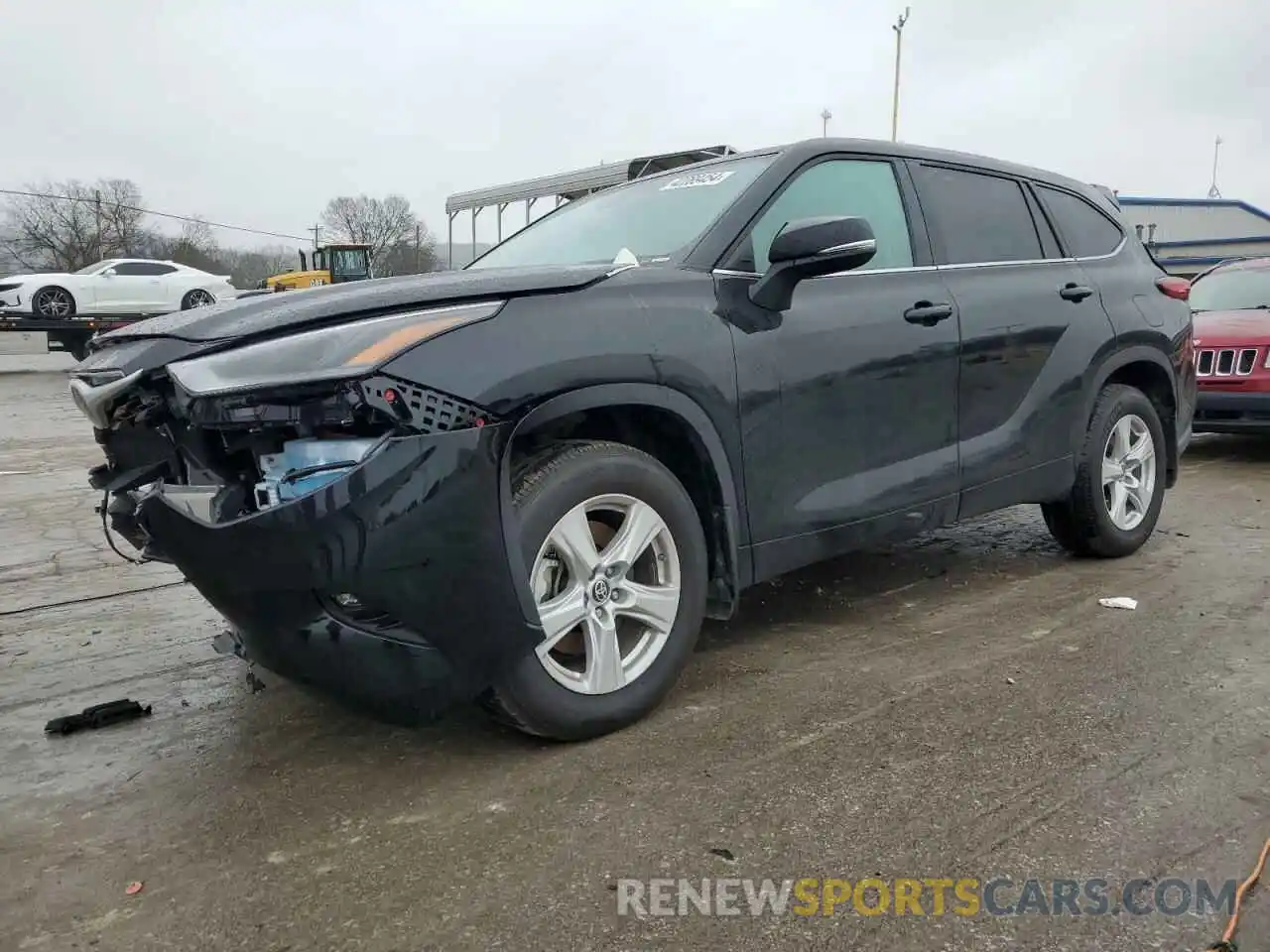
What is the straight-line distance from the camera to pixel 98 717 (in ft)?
9.95

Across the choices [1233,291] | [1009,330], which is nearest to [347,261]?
[1233,291]

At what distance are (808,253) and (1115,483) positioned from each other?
252cm

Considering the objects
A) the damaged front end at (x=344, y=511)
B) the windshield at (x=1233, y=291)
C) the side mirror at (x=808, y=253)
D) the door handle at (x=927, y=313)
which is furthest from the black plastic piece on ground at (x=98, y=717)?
the windshield at (x=1233, y=291)

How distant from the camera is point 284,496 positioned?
2320 millimetres

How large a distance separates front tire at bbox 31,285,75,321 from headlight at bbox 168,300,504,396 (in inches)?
852

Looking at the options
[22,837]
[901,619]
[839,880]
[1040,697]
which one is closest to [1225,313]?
[901,619]

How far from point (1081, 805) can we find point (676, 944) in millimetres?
1138

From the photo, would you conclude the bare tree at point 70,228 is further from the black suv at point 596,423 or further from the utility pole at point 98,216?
the black suv at point 596,423

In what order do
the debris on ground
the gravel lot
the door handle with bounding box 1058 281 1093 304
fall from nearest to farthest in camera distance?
the gravel lot
the debris on ground
the door handle with bounding box 1058 281 1093 304

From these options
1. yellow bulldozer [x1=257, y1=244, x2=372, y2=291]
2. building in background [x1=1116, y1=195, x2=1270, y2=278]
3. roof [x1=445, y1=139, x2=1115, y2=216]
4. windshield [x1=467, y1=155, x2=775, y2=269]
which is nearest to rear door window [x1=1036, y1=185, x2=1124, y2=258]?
roof [x1=445, y1=139, x2=1115, y2=216]

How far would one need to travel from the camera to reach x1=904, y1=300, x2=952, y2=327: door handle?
3.52 metres

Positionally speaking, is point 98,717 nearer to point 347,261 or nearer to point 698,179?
point 698,179

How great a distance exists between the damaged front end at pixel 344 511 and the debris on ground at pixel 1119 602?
2691 millimetres

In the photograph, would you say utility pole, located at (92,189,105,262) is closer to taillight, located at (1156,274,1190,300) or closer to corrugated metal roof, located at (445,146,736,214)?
corrugated metal roof, located at (445,146,736,214)
